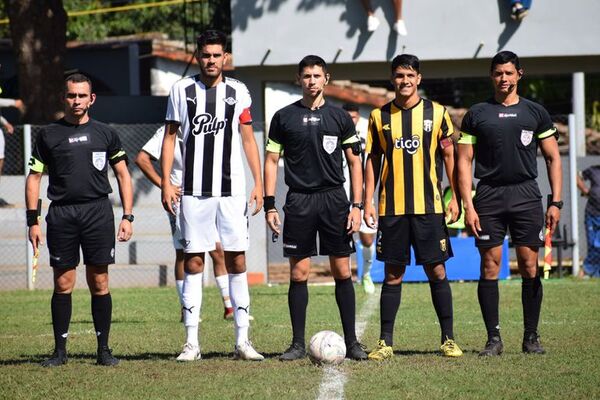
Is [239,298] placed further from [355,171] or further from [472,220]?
[472,220]

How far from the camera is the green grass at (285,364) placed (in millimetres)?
7613

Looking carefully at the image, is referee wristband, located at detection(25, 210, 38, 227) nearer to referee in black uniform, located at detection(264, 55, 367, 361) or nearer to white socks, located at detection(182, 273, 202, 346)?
white socks, located at detection(182, 273, 202, 346)

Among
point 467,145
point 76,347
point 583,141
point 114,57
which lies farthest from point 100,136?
point 114,57

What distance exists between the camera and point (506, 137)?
9133 millimetres

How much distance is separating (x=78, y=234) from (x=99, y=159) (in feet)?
2.02

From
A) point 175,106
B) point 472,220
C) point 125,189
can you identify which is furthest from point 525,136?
point 125,189

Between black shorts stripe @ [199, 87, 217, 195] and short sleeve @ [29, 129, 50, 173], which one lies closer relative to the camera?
black shorts stripe @ [199, 87, 217, 195]

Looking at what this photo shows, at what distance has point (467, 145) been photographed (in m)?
9.25

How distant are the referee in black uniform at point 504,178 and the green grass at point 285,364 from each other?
467 millimetres

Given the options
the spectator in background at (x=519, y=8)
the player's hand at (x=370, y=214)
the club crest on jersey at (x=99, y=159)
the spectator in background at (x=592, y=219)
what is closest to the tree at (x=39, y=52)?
the spectator in background at (x=519, y=8)

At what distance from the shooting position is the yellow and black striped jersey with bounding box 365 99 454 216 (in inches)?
356

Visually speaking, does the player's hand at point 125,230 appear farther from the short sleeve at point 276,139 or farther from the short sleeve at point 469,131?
the short sleeve at point 469,131

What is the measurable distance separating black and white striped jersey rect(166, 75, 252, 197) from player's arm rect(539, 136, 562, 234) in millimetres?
2452

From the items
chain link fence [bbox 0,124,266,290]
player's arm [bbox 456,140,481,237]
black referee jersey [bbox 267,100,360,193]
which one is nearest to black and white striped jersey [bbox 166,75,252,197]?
black referee jersey [bbox 267,100,360,193]
